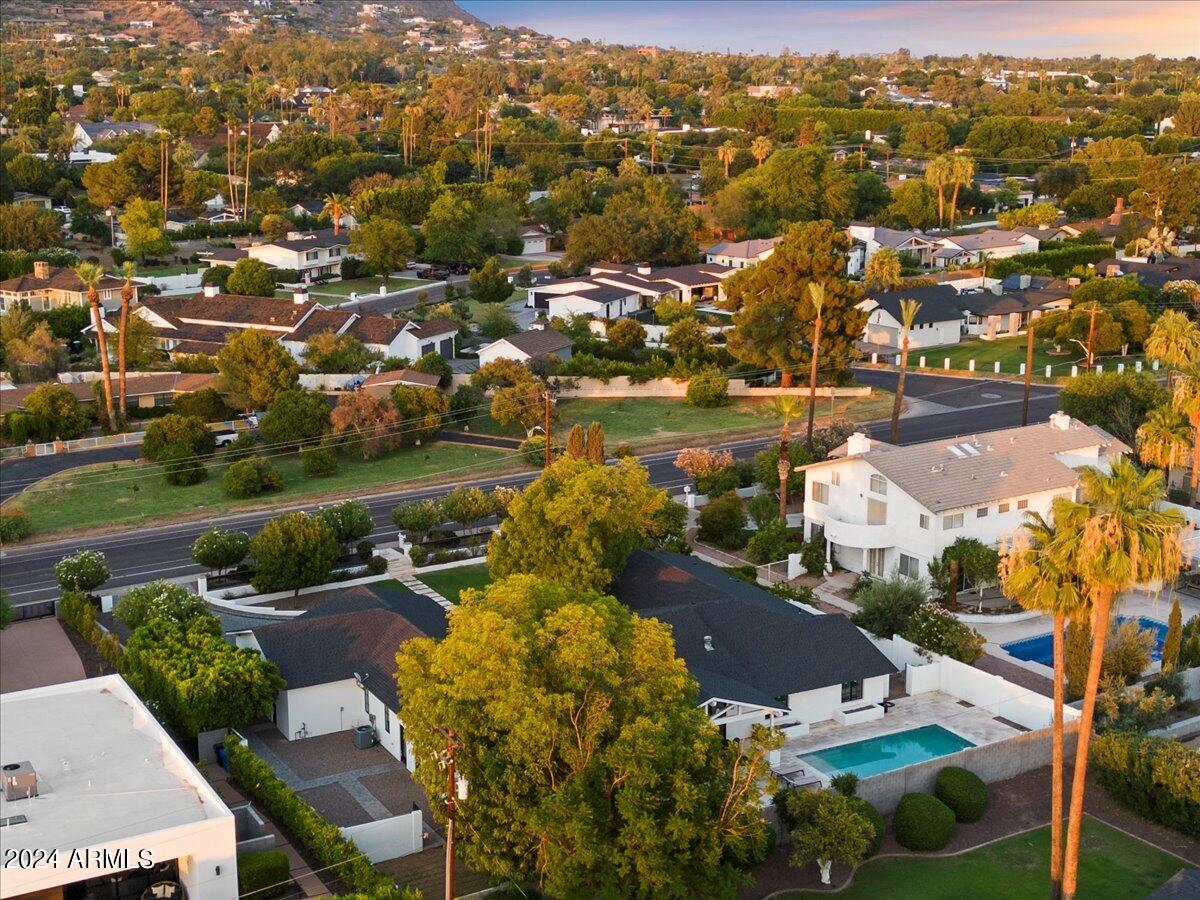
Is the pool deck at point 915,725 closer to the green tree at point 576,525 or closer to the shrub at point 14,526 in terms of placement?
the green tree at point 576,525

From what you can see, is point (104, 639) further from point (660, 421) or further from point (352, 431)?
point (660, 421)

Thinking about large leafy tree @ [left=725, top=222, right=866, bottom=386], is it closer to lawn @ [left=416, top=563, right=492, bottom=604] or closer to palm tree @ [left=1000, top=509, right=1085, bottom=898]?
lawn @ [left=416, top=563, right=492, bottom=604]

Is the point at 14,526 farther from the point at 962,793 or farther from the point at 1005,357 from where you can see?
the point at 1005,357

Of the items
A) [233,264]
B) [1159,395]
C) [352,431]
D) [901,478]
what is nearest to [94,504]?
[352,431]

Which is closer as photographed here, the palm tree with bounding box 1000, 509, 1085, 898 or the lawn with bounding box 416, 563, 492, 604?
the palm tree with bounding box 1000, 509, 1085, 898

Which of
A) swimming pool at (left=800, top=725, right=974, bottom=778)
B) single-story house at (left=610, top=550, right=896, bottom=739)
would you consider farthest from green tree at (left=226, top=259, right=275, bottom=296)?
swimming pool at (left=800, top=725, right=974, bottom=778)

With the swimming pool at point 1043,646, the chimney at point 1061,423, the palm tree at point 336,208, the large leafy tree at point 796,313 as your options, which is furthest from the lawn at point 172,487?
the palm tree at point 336,208
